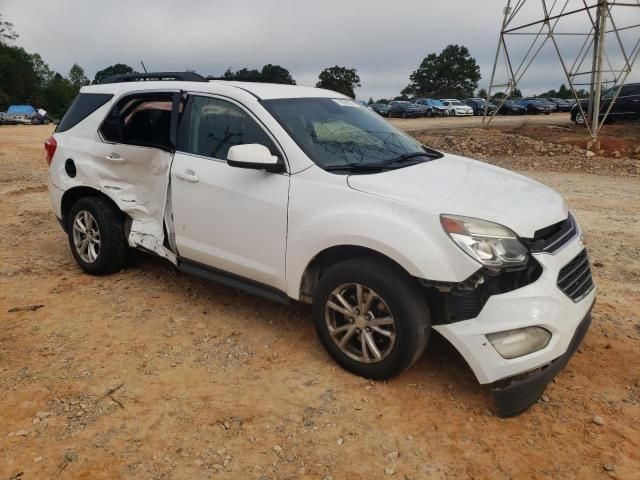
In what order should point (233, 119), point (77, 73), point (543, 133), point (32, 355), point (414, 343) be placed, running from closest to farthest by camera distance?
1. point (414, 343)
2. point (32, 355)
3. point (233, 119)
4. point (543, 133)
5. point (77, 73)

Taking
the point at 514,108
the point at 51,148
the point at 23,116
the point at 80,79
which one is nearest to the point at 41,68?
the point at 80,79

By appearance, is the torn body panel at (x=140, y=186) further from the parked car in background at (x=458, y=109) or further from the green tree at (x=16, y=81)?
the green tree at (x=16, y=81)

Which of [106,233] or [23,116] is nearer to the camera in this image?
[106,233]

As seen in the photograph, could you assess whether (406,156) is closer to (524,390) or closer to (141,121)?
(524,390)

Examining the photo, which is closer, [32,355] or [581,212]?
[32,355]

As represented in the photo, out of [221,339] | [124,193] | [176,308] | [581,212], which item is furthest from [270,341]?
[581,212]

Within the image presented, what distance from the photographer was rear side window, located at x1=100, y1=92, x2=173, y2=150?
172 inches

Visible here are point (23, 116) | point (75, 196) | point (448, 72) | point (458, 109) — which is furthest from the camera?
point (448, 72)

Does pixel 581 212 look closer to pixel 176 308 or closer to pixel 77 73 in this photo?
pixel 176 308

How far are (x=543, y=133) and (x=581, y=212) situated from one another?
10541mm

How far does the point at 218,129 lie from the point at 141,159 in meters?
0.85

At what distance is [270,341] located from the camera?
3916 millimetres

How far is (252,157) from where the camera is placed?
135 inches

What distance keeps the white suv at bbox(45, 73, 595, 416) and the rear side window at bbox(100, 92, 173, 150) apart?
1 cm
